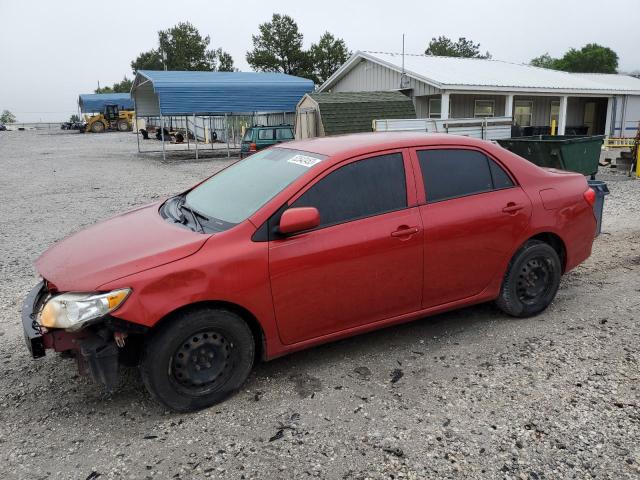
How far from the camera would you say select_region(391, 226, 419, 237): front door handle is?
3.59 m

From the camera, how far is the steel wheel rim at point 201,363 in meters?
3.09

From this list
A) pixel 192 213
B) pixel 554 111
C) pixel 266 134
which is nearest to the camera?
pixel 192 213

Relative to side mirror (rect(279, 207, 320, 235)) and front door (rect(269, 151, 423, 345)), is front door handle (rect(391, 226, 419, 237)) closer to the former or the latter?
front door (rect(269, 151, 423, 345))

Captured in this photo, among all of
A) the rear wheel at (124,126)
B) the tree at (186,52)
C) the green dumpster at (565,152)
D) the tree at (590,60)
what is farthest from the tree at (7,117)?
the green dumpster at (565,152)

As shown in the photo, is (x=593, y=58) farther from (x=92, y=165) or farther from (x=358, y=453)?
(x=358, y=453)

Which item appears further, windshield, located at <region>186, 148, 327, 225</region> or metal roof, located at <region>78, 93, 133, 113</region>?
metal roof, located at <region>78, 93, 133, 113</region>

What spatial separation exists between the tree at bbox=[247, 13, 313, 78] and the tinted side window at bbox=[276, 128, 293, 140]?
3882 centimetres

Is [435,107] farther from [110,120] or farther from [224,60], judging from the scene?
[224,60]

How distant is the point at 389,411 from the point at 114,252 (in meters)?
1.97

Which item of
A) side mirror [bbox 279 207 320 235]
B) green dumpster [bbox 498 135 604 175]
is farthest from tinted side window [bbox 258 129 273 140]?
side mirror [bbox 279 207 320 235]

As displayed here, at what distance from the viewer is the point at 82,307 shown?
9.39ft

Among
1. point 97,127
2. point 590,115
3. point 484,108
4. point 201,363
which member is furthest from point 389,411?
point 97,127

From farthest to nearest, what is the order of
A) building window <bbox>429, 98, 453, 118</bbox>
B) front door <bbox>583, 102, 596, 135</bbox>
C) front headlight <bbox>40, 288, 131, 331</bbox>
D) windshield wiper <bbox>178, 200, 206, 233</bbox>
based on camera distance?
front door <bbox>583, 102, 596, 135</bbox> → building window <bbox>429, 98, 453, 118</bbox> → windshield wiper <bbox>178, 200, 206, 233</bbox> → front headlight <bbox>40, 288, 131, 331</bbox>

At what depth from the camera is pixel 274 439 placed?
2941mm
